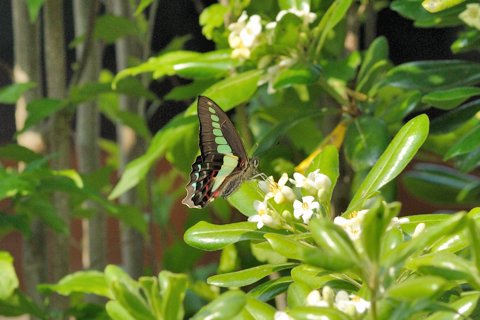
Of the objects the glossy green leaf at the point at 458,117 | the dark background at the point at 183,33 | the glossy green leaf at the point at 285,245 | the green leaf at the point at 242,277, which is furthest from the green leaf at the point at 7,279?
the dark background at the point at 183,33

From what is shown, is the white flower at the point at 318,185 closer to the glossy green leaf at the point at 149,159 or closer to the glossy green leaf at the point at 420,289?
the glossy green leaf at the point at 420,289

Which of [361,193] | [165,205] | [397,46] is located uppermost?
[361,193]

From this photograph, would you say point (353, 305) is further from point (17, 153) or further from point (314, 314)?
point (17, 153)

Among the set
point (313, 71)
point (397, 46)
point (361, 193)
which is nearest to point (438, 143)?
point (313, 71)

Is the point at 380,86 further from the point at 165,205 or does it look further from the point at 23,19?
the point at 165,205

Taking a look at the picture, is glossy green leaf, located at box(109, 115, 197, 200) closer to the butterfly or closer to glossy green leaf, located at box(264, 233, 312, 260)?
the butterfly
